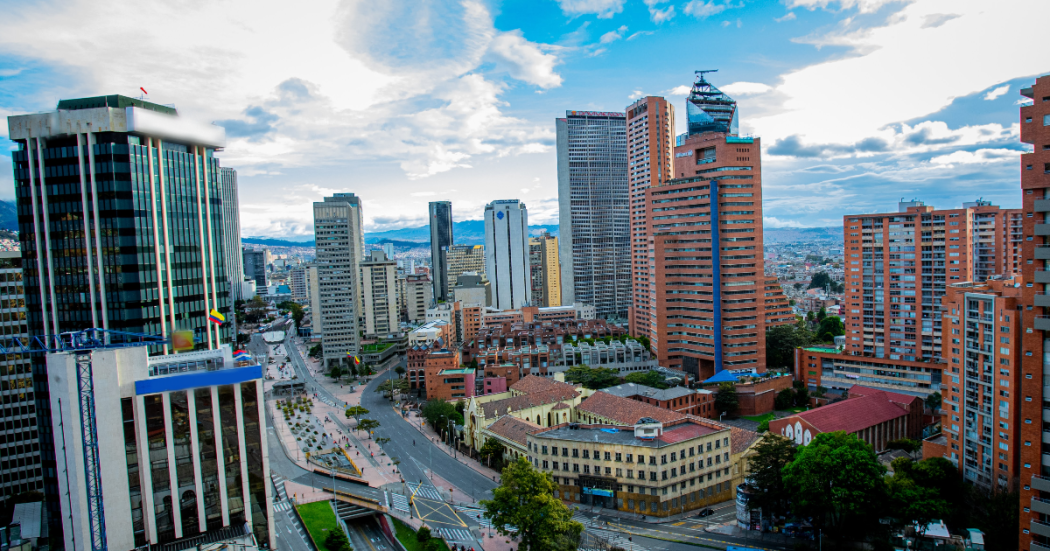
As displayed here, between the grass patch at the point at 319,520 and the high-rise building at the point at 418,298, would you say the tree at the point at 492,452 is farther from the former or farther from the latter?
the high-rise building at the point at 418,298

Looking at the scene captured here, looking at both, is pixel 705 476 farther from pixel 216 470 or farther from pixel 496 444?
pixel 216 470

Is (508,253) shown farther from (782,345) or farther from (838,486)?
(838,486)

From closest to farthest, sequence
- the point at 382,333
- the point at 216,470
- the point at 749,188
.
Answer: the point at 216,470
the point at 749,188
the point at 382,333

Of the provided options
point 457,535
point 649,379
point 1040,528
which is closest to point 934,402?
point 649,379

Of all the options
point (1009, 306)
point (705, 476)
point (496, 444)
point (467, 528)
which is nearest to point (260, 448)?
point (467, 528)

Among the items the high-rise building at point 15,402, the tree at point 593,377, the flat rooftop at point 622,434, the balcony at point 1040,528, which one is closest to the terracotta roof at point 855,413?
the flat rooftop at point 622,434

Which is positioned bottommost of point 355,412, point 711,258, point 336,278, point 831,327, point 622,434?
point 355,412
